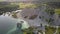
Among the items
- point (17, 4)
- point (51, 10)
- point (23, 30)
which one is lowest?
point (23, 30)

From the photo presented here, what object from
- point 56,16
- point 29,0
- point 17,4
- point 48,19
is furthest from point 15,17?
point 56,16

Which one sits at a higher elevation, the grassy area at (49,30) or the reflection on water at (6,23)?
the reflection on water at (6,23)

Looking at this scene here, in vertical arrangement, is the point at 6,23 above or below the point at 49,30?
above

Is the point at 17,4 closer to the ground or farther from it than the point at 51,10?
farther from it

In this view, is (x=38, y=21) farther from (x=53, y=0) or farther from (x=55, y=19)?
(x=53, y=0)

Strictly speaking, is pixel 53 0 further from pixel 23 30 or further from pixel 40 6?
pixel 23 30

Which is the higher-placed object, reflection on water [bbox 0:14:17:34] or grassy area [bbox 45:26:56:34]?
reflection on water [bbox 0:14:17:34]

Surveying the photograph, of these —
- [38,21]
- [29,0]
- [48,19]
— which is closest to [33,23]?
[38,21]
